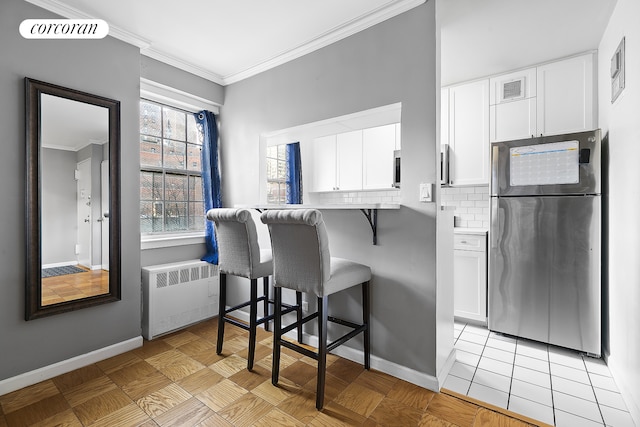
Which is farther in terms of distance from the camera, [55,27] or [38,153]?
[38,153]

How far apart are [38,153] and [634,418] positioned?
153 inches

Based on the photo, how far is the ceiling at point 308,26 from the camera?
2.16m

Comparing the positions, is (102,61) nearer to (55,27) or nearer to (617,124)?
(55,27)

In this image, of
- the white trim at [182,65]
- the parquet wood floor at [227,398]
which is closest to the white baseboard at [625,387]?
the parquet wood floor at [227,398]

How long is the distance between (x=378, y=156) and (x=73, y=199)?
2802mm

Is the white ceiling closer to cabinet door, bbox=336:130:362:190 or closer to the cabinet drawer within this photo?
cabinet door, bbox=336:130:362:190

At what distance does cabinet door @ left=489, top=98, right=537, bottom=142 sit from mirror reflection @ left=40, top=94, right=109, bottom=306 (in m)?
3.53

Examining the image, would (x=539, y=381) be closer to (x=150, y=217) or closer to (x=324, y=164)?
(x=324, y=164)

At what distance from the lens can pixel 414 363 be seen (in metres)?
2.10

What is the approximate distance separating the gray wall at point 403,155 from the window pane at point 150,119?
4.62 feet

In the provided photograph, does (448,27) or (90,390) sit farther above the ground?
(448,27)

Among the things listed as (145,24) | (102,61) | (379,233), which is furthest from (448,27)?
(102,61)

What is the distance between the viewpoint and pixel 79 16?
7.36ft

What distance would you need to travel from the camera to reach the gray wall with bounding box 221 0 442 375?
204 centimetres
